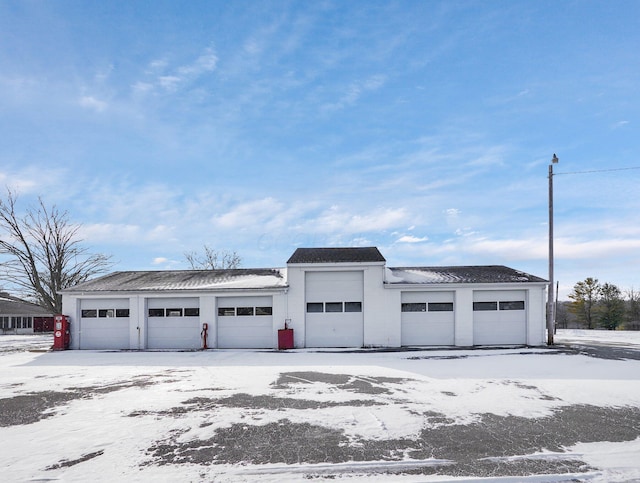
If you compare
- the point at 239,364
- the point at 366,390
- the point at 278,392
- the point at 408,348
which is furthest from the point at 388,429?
the point at 408,348

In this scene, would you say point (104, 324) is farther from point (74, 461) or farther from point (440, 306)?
point (440, 306)

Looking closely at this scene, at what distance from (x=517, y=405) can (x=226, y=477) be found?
594cm

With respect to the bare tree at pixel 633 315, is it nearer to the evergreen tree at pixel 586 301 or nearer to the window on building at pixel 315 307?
the evergreen tree at pixel 586 301

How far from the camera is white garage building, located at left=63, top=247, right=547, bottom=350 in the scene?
58.2ft

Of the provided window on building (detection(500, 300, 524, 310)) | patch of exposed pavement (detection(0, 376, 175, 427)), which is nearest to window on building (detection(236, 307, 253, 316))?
patch of exposed pavement (detection(0, 376, 175, 427))

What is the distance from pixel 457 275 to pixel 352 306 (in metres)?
5.39

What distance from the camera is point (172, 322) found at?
18.4 metres

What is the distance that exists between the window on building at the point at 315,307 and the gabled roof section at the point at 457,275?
124 inches

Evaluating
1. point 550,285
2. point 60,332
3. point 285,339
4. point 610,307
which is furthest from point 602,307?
point 60,332

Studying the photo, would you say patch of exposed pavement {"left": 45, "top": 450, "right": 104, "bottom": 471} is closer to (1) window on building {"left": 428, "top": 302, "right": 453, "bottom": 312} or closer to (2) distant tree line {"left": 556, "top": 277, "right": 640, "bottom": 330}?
(1) window on building {"left": 428, "top": 302, "right": 453, "bottom": 312}

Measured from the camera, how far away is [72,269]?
3086cm

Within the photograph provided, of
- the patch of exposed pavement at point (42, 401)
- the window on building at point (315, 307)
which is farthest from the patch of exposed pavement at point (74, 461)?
the window on building at point (315, 307)

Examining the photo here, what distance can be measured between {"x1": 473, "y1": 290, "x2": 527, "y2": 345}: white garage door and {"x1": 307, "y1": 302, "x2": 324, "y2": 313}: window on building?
6909 millimetres

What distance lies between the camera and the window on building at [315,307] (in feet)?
58.8
